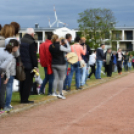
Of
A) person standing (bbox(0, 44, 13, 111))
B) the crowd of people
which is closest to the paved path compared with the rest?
the crowd of people

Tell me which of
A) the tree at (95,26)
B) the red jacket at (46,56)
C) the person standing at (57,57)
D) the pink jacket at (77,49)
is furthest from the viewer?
the tree at (95,26)

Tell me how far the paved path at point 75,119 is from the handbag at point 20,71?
80 cm

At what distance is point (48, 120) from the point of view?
734 cm

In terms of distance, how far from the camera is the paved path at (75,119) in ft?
20.8

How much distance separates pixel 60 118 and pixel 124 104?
8.88ft

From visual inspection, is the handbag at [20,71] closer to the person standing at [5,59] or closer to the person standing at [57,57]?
the person standing at [5,59]

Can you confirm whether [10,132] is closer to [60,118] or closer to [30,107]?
[60,118]

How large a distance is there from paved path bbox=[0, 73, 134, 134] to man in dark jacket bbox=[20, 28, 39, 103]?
1.99ft

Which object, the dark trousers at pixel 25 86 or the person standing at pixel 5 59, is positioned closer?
the person standing at pixel 5 59

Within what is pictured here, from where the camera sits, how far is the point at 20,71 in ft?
28.7

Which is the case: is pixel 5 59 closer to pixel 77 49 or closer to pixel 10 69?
pixel 10 69

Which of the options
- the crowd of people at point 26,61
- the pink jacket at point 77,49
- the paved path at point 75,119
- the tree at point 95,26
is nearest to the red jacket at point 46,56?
the crowd of people at point 26,61

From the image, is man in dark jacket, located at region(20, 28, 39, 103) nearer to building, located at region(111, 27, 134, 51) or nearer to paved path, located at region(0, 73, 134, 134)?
paved path, located at region(0, 73, 134, 134)

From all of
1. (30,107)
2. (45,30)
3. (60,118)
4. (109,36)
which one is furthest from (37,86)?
(45,30)
